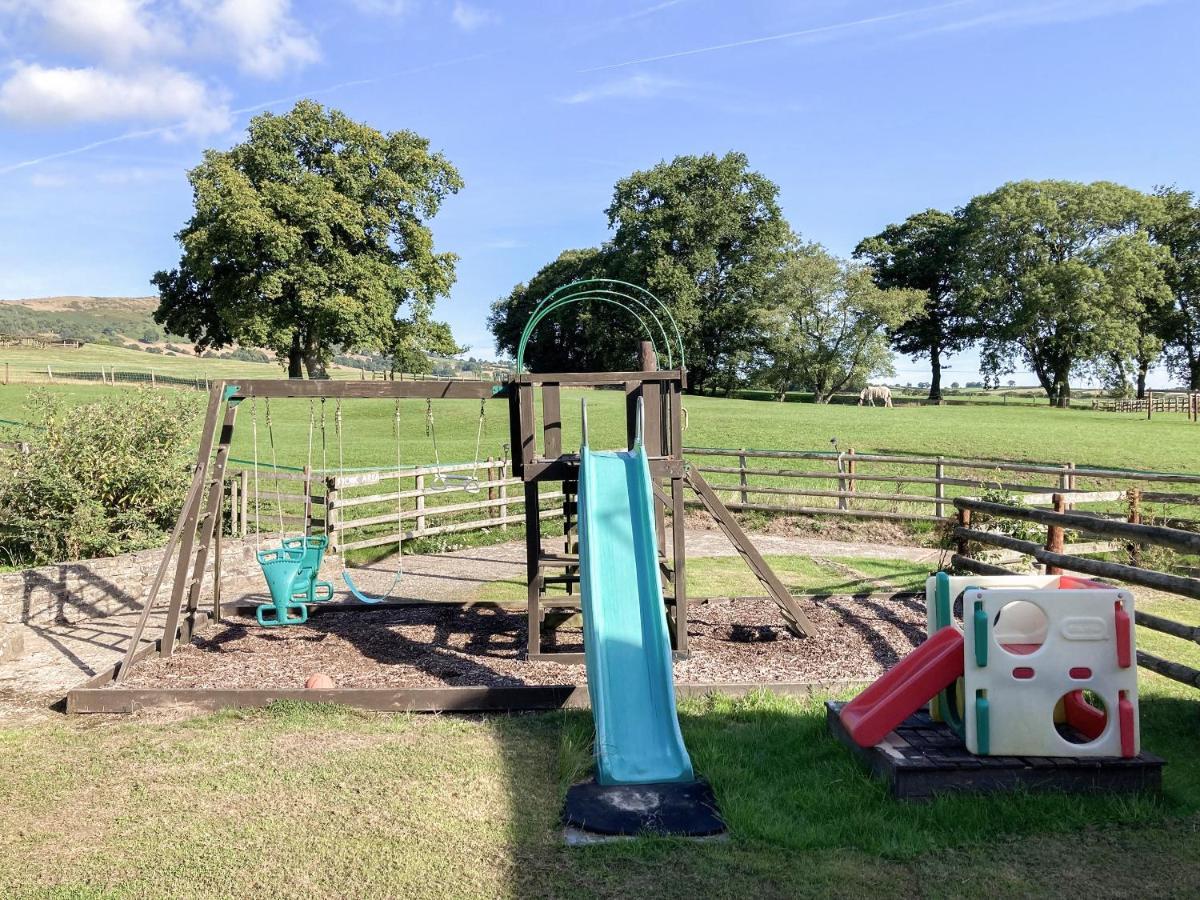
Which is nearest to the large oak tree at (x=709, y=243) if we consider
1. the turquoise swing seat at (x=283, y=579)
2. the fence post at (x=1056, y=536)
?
the fence post at (x=1056, y=536)

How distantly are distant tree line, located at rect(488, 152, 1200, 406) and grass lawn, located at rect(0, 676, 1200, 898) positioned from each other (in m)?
42.0

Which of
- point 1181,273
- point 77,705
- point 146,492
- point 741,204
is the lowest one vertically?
point 77,705

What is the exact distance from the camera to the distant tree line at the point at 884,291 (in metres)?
47.4

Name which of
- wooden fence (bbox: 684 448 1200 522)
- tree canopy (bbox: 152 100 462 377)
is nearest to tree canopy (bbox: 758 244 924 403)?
tree canopy (bbox: 152 100 462 377)

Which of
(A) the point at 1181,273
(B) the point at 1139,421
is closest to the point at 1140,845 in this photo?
(B) the point at 1139,421

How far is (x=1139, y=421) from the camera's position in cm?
3619

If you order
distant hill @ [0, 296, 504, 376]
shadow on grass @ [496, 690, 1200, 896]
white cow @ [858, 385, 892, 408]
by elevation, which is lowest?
shadow on grass @ [496, 690, 1200, 896]

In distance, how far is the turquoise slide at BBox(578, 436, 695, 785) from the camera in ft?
16.9

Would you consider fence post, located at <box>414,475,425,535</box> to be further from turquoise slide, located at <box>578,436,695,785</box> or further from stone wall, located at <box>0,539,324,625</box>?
turquoise slide, located at <box>578,436,695,785</box>

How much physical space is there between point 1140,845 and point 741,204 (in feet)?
164

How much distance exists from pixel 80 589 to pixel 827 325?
147 feet

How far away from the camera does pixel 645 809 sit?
15.2 ft

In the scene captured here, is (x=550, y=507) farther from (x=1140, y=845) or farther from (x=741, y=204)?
(x=741, y=204)

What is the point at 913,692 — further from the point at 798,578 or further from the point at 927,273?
the point at 927,273
